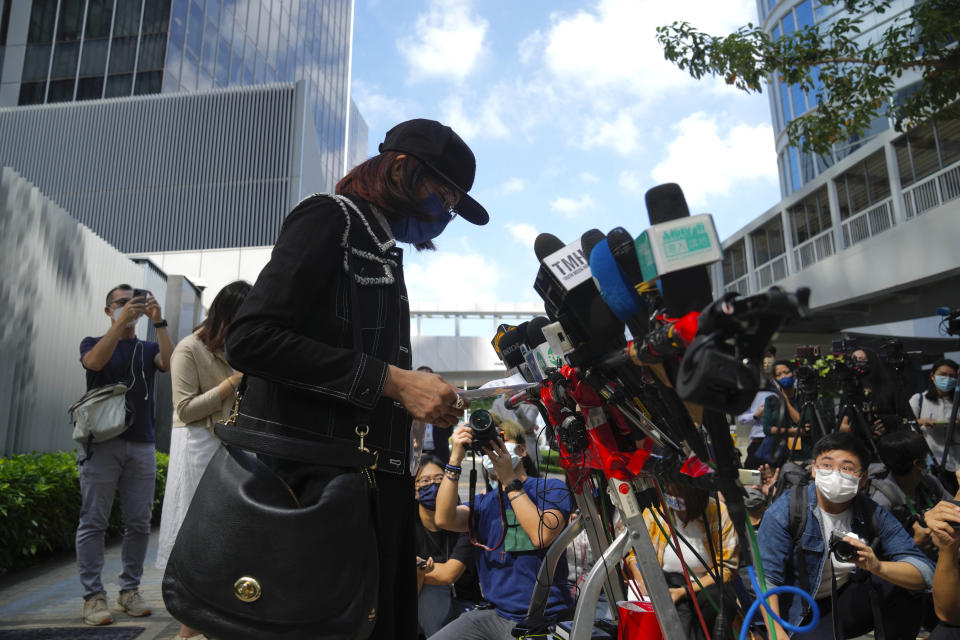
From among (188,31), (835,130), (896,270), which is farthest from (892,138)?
(188,31)

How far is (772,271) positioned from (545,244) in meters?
23.0

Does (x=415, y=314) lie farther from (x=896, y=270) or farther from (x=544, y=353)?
(x=544, y=353)

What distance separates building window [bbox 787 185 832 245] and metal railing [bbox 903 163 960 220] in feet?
13.1

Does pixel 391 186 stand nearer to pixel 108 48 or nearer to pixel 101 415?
pixel 101 415

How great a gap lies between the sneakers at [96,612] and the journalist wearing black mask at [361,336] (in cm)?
293

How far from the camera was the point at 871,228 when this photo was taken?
53.8 ft

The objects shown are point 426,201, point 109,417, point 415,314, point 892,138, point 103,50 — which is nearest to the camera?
point 426,201

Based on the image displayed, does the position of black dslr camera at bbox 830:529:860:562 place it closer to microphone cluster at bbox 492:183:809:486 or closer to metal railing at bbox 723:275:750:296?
microphone cluster at bbox 492:183:809:486

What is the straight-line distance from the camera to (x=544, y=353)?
5.72ft

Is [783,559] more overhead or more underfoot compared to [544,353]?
more underfoot

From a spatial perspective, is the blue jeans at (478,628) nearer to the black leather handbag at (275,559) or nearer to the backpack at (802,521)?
the backpack at (802,521)

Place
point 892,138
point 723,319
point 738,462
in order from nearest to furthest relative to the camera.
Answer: point 723,319 → point 738,462 → point 892,138

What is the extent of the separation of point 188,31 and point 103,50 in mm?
3093

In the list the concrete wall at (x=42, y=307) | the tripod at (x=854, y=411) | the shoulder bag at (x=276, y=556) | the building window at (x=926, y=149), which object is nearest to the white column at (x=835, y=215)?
the building window at (x=926, y=149)
